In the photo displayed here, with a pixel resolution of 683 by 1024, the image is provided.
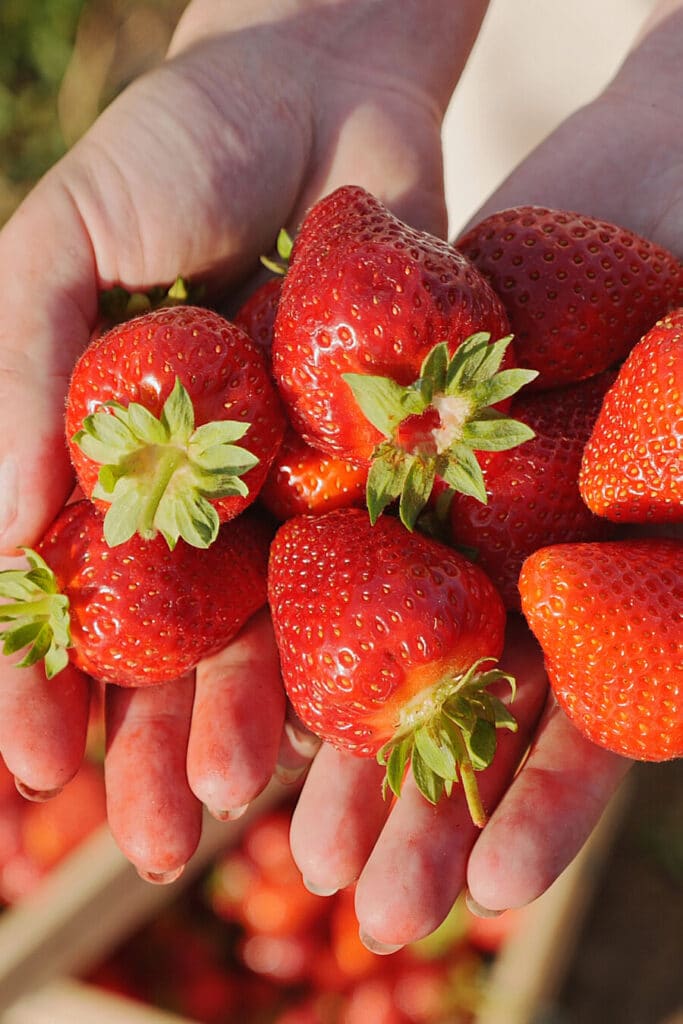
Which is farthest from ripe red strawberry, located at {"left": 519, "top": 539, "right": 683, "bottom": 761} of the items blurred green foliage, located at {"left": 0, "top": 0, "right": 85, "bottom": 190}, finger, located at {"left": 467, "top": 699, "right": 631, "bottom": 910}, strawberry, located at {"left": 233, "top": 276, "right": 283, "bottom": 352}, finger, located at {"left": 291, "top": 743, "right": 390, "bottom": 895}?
blurred green foliage, located at {"left": 0, "top": 0, "right": 85, "bottom": 190}

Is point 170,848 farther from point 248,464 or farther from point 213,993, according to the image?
point 213,993

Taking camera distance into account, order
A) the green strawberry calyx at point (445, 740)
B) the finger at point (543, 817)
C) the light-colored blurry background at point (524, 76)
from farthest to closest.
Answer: the light-colored blurry background at point (524, 76)
the finger at point (543, 817)
the green strawberry calyx at point (445, 740)

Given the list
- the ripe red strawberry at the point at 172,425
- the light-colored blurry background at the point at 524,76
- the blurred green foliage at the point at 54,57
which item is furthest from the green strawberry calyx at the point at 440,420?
the blurred green foliage at the point at 54,57

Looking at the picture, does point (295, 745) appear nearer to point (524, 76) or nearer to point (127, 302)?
point (127, 302)

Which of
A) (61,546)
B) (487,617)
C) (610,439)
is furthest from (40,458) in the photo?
A: (610,439)

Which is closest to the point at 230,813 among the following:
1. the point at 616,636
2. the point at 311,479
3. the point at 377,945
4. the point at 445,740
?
the point at 377,945

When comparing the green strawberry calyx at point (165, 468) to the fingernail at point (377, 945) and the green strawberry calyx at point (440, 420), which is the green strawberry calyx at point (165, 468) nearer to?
the green strawberry calyx at point (440, 420)

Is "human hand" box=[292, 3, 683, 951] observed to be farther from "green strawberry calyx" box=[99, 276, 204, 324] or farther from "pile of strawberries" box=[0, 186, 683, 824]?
"green strawberry calyx" box=[99, 276, 204, 324]
